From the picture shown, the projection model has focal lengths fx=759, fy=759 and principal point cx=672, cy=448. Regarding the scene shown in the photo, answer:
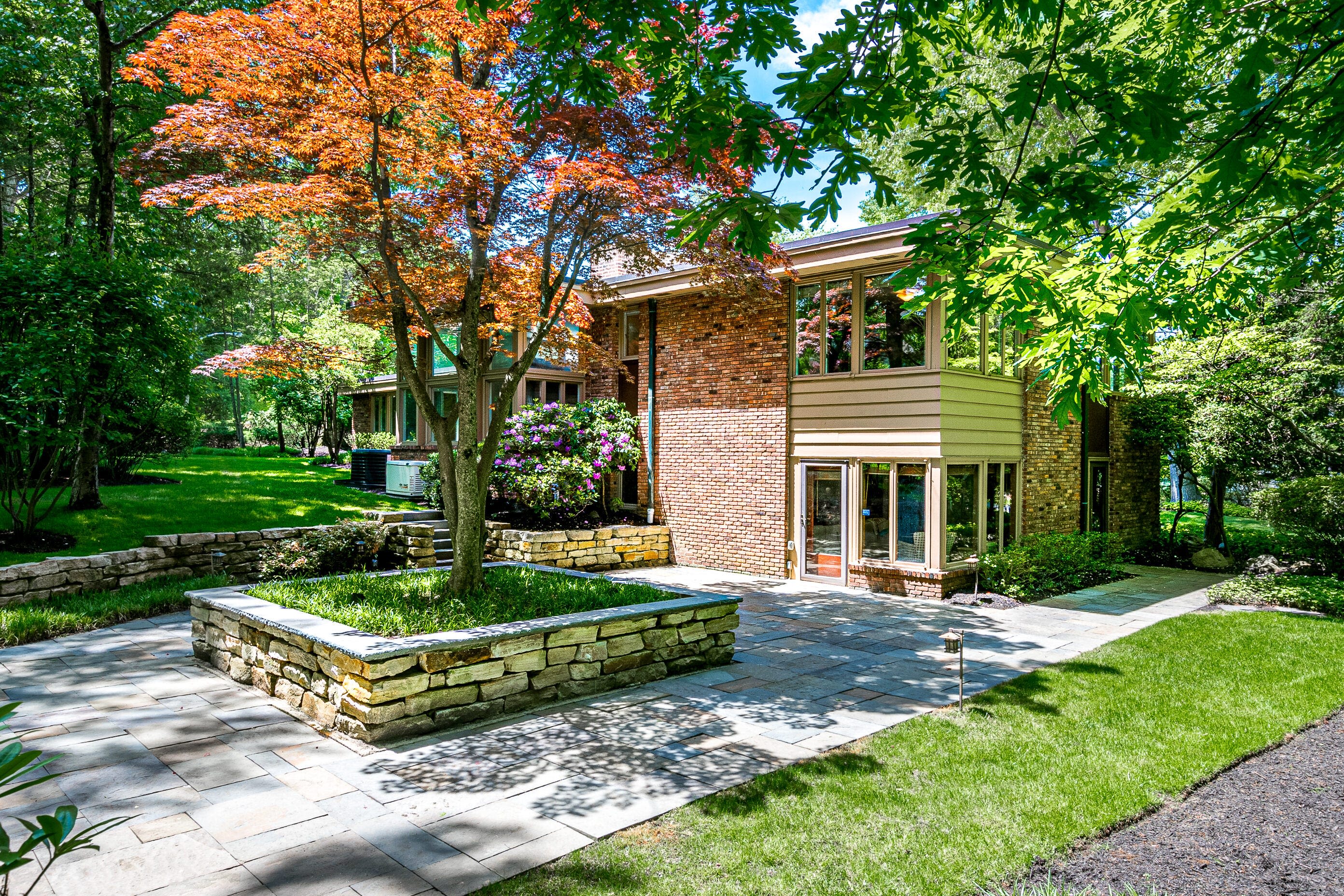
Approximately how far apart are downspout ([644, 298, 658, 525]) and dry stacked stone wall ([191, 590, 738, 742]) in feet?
22.9

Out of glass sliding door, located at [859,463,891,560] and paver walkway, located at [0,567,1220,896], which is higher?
glass sliding door, located at [859,463,891,560]

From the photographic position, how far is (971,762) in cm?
479

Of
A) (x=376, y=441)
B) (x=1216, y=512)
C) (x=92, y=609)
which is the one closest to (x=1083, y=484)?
(x=1216, y=512)

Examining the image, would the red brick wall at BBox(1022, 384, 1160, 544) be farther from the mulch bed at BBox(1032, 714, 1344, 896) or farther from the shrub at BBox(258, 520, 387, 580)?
the shrub at BBox(258, 520, 387, 580)

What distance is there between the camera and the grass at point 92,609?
7.58 metres

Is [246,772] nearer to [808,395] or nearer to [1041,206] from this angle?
[1041,206]

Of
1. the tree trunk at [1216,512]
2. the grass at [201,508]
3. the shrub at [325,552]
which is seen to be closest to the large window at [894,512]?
the shrub at [325,552]

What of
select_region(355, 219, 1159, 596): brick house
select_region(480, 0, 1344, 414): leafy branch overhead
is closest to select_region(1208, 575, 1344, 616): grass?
select_region(355, 219, 1159, 596): brick house

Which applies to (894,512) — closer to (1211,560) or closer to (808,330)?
(808,330)

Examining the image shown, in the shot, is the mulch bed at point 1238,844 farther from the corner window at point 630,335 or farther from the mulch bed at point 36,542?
the corner window at point 630,335

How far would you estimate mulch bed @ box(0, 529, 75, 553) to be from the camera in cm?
918

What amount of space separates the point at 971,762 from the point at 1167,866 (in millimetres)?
1281

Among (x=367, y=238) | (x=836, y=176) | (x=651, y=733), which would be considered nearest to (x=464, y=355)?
(x=367, y=238)

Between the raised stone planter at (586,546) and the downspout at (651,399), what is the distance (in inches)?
22.5
